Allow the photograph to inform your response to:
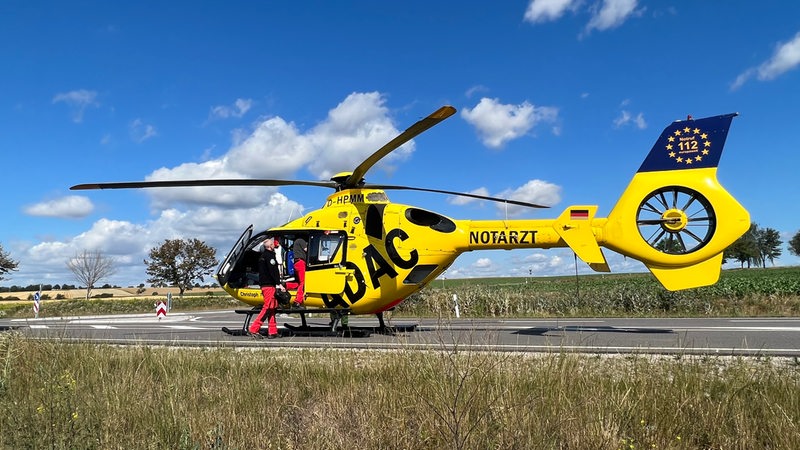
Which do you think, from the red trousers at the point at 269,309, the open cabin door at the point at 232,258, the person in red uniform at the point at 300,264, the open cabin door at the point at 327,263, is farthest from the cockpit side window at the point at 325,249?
the open cabin door at the point at 232,258

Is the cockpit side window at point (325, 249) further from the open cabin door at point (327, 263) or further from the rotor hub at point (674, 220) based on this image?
the rotor hub at point (674, 220)

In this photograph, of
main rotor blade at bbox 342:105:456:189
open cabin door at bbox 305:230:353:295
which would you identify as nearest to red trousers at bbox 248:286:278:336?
open cabin door at bbox 305:230:353:295

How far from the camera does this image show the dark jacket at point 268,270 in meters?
11.3

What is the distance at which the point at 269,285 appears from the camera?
36.9 ft

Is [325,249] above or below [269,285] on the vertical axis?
above

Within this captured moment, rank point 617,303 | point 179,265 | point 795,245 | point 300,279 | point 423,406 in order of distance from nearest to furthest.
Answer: point 423,406 → point 300,279 → point 617,303 → point 179,265 → point 795,245

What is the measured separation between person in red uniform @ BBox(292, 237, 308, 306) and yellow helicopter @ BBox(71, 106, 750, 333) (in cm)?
13

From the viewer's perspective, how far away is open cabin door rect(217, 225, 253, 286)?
1217 cm

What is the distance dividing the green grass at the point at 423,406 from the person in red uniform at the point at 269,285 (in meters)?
5.28

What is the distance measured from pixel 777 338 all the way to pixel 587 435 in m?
8.23

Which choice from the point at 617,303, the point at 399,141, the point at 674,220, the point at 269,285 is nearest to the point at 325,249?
the point at 269,285

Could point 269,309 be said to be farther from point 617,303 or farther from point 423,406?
point 617,303

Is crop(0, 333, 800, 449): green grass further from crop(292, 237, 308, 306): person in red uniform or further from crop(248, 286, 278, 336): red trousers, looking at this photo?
crop(292, 237, 308, 306): person in red uniform

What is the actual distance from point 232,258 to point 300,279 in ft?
6.80
